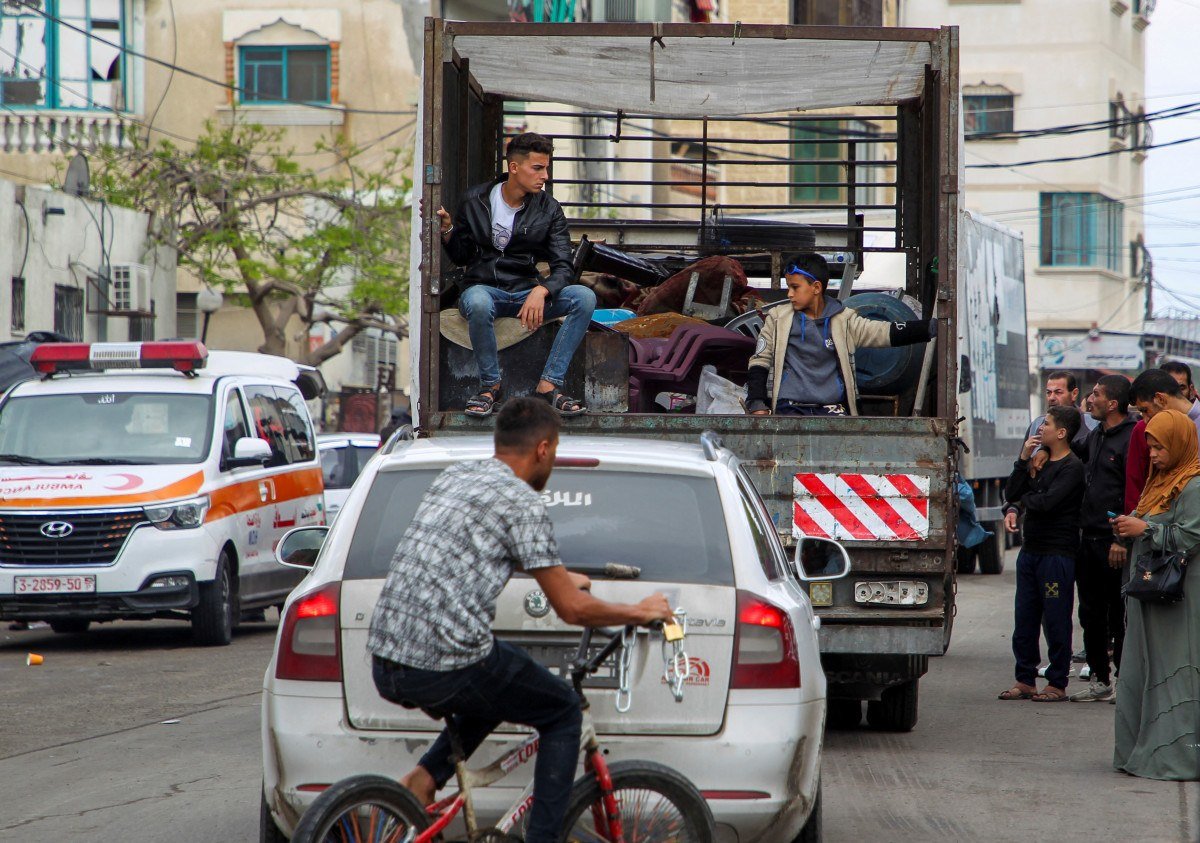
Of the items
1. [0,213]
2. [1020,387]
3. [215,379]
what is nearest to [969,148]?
[1020,387]

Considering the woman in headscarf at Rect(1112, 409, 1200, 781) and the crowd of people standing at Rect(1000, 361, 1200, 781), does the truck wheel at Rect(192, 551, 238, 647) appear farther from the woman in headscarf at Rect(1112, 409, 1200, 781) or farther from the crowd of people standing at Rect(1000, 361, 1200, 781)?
the woman in headscarf at Rect(1112, 409, 1200, 781)

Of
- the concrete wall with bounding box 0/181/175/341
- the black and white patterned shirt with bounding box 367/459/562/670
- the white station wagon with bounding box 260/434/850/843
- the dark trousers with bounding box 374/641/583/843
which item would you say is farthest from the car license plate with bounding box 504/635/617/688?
the concrete wall with bounding box 0/181/175/341

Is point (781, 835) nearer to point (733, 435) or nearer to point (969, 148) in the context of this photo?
point (733, 435)

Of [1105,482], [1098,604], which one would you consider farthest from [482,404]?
[1098,604]

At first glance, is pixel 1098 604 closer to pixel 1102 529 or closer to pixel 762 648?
pixel 1102 529

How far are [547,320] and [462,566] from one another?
15.6 ft

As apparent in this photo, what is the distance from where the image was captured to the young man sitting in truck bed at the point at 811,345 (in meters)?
9.33

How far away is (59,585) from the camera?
1316 centimetres

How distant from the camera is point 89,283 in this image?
89.3 ft

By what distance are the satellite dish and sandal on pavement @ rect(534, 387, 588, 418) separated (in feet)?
63.2

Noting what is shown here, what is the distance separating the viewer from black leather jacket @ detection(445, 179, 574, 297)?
9562mm

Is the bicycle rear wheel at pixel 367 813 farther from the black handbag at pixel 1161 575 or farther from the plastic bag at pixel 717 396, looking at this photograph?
the plastic bag at pixel 717 396

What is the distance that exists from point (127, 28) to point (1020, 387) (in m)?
20.0

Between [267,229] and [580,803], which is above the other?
[267,229]
